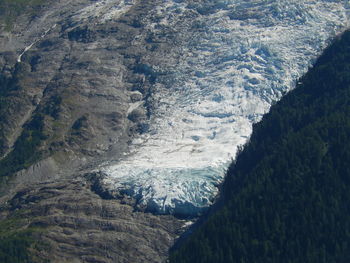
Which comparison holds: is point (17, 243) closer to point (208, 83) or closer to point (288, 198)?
point (288, 198)

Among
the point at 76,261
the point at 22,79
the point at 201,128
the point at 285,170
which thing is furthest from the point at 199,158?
the point at 22,79

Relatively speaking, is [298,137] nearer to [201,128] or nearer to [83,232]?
[201,128]

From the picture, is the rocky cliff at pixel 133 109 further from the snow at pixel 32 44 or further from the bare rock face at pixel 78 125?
the snow at pixel 32 44

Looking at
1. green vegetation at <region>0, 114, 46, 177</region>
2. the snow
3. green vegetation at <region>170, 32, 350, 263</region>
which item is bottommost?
the snow

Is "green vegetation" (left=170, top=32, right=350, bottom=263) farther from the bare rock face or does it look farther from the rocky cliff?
the bare rock face

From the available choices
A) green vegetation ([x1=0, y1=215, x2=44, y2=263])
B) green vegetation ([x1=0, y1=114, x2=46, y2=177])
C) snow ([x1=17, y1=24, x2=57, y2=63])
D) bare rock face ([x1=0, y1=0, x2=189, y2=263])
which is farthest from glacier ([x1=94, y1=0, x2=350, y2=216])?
green vegetation ([x1=0, y1=215, x2=44, y2=263])
